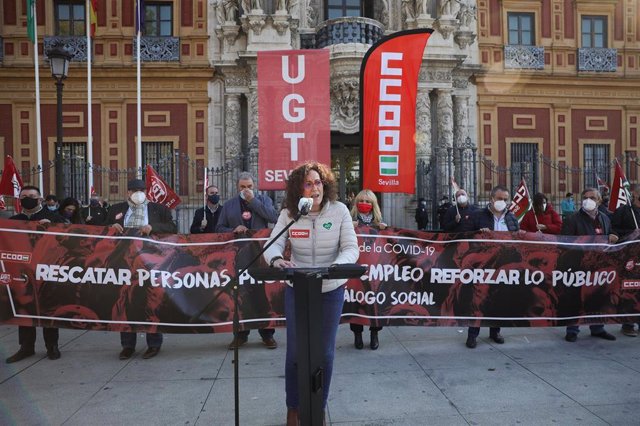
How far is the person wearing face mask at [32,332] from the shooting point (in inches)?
221

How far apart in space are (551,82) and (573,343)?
15922 millimetres

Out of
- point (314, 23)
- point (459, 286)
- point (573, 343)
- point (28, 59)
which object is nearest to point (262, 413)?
point (459, 286)

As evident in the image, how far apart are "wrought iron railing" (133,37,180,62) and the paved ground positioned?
1369 cm

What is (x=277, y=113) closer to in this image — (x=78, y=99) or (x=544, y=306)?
(x=544, y=306)

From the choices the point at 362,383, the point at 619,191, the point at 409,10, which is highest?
the point at 409,10

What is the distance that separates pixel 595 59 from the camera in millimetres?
19438

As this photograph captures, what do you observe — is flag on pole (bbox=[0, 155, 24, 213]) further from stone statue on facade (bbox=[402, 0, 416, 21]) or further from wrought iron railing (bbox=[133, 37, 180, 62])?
stone statue on facade (bbox=[402, 0, 416, 21])

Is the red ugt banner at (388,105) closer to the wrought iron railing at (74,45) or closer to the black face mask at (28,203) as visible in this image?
the black face mask at (28,203)

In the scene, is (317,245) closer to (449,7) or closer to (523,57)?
(449,7)

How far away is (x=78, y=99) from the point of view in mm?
17859

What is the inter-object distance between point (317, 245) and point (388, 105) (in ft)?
9.37

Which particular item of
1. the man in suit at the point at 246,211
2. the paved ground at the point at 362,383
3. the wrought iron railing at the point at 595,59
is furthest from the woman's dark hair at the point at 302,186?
the wrought iron railing at the point at 595,59

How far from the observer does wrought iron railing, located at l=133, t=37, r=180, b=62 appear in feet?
58.9

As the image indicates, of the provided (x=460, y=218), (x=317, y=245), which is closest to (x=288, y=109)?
(x=317, y=245)
